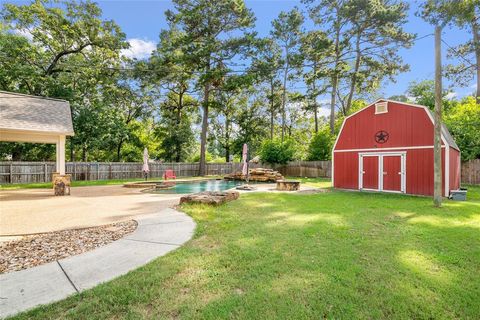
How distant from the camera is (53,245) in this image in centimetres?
370

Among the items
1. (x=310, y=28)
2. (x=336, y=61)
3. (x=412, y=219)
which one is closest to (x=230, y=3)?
(x=310, y=28)

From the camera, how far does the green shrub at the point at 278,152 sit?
71.7 feet

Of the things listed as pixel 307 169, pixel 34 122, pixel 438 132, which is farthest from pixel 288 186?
pixel 34 122

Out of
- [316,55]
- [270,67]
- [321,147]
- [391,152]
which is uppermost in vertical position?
[316,55]

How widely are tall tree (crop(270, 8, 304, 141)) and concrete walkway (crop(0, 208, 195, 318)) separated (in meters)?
20.6

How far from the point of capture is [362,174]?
11.5 m

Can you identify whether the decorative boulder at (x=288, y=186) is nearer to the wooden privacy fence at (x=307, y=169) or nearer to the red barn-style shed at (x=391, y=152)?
the red barn-style shed at (x=391, y=152)

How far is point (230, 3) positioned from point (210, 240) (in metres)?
20.2

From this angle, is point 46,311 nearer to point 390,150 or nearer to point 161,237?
point 161,237

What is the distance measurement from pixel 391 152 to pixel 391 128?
3.37ft

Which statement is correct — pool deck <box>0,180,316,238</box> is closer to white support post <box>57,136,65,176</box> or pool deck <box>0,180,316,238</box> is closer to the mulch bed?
the mulch bed

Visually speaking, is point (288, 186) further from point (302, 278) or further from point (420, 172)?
point (302, 278)

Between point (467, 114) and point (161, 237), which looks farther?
point (467, 114)

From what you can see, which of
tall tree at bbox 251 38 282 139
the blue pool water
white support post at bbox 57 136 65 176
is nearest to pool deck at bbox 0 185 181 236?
white support post at bbox 57 136 65 176
